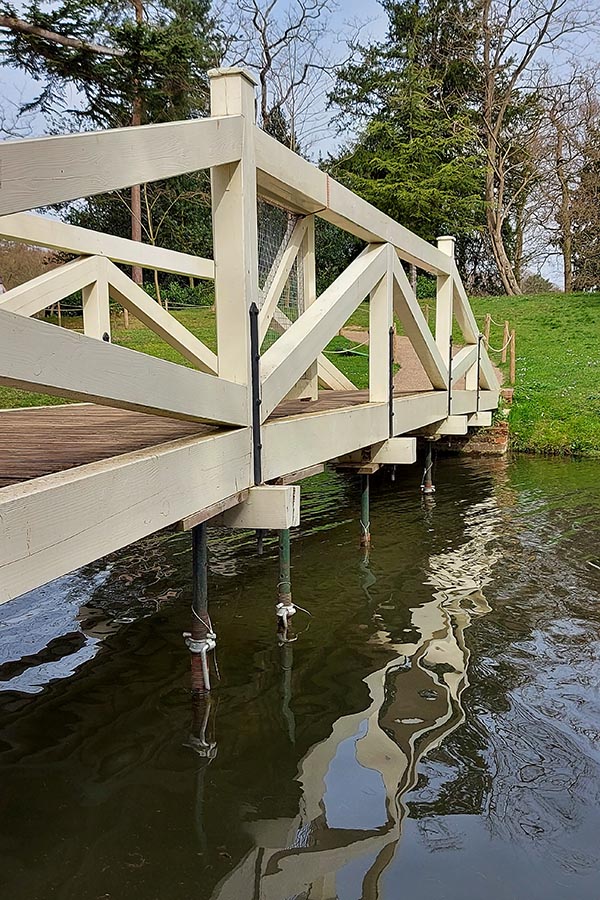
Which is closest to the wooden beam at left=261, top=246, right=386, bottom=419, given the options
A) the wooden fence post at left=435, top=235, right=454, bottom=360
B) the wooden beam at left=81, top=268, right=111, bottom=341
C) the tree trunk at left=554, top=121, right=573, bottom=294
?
the wooden beam at left=81, top=268, right=111, bottom=341

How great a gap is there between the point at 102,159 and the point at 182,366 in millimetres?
879

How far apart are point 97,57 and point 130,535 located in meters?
17.2

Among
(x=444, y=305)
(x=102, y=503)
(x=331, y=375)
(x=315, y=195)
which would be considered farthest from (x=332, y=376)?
(x=102, y=503)

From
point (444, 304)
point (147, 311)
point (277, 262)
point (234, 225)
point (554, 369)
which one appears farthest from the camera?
point (554, 369)

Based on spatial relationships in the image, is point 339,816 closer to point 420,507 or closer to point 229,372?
point 229,372

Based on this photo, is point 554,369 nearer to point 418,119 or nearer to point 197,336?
point 197,336

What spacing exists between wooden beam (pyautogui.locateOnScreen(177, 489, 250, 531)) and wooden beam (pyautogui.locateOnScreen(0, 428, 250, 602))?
6cm

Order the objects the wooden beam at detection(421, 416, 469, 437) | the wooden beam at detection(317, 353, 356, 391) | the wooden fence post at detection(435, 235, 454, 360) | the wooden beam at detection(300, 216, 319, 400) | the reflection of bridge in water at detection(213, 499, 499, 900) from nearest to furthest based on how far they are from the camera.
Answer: the reflection of bridge in water at detection(213, 499, 499, 900) < the wooden beam at detection(300, 216, 319, 400) < the wooden beam at detection(317, 353, 356, 391) < the wooden fence post at detection(435, 235, 454, 360) < the wooden beam at detection(421, 416, 469, 437)

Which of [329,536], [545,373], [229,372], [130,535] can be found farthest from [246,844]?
[545,373]

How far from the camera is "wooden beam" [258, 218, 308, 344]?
5.63 metres

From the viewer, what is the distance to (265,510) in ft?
13.8

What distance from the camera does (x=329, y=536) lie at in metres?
9.01

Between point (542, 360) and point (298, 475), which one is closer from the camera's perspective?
point (298, 475)

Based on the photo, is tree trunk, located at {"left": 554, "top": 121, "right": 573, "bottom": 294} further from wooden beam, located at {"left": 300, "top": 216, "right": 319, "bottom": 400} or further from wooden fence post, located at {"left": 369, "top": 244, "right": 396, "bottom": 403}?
wooden beam, located at {"left": 300, "top": 216, "right": 319, "bottom": 400}
